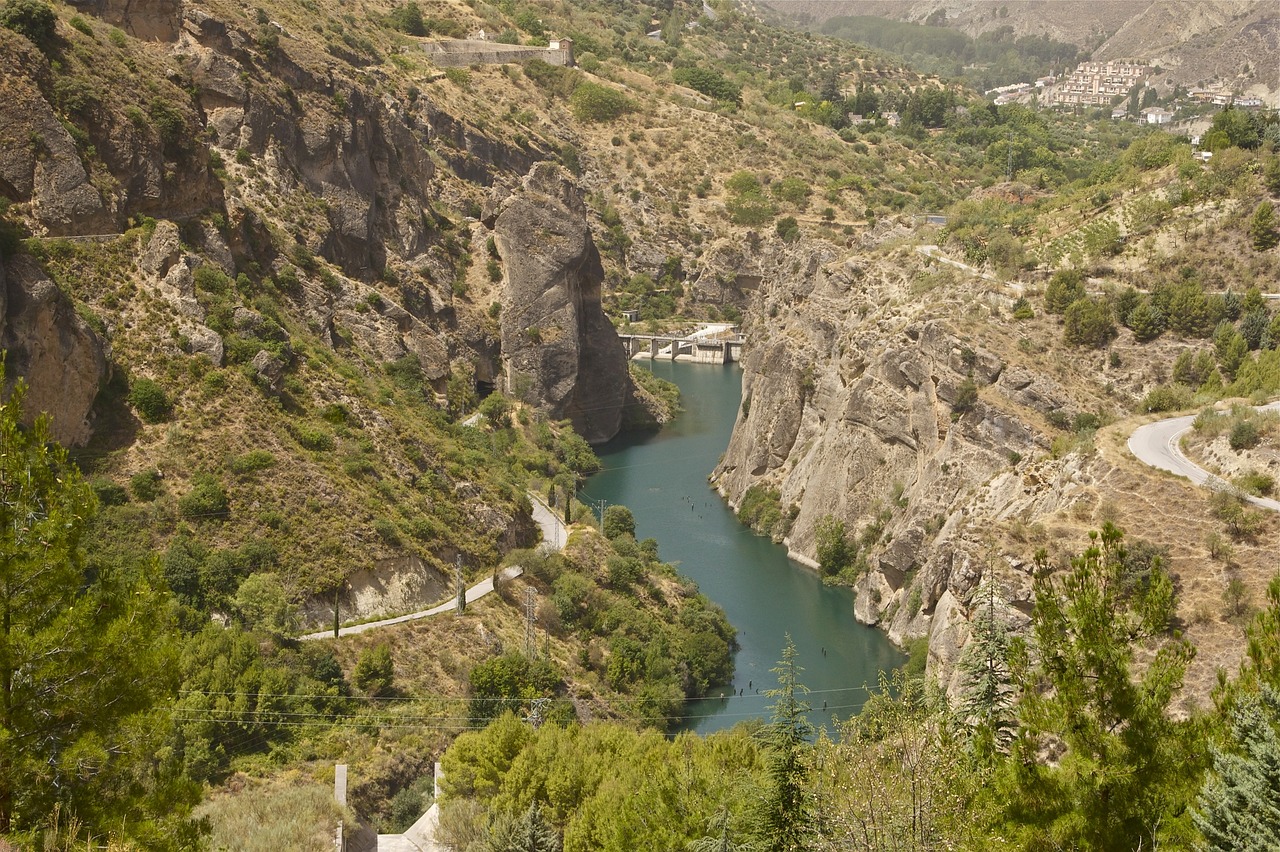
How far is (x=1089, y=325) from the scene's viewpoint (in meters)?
53.5

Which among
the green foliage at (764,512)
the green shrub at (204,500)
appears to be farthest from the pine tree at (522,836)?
the green foliage at (764,512)

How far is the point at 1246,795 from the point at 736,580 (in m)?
45.5

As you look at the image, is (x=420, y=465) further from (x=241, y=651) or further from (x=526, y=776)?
(x=526, y=776)

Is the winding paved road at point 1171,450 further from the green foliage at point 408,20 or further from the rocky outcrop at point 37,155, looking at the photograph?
the green foliage at point 408,20

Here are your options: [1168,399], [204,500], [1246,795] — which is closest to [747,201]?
[1168,399]

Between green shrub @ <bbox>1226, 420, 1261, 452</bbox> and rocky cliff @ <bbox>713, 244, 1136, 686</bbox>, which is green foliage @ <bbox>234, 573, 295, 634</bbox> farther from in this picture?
green shrub @ <bbox>1226, 420, 1261, 452</bbox>

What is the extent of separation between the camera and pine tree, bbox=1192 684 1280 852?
13797 millimetres

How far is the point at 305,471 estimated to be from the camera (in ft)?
148

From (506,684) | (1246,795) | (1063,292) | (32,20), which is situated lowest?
(506,684)

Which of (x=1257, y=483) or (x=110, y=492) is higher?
(x=1257, y=483)

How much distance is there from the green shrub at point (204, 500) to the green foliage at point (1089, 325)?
111 feet

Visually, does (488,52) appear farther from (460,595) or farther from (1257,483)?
(1257,483)

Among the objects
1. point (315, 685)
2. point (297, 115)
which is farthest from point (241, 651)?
point (297, 115)

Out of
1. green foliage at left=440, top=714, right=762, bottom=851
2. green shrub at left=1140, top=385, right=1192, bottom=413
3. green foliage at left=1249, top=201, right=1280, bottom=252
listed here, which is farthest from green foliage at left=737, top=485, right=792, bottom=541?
green foliage at left=440, top=714, right=762, bottom=851
